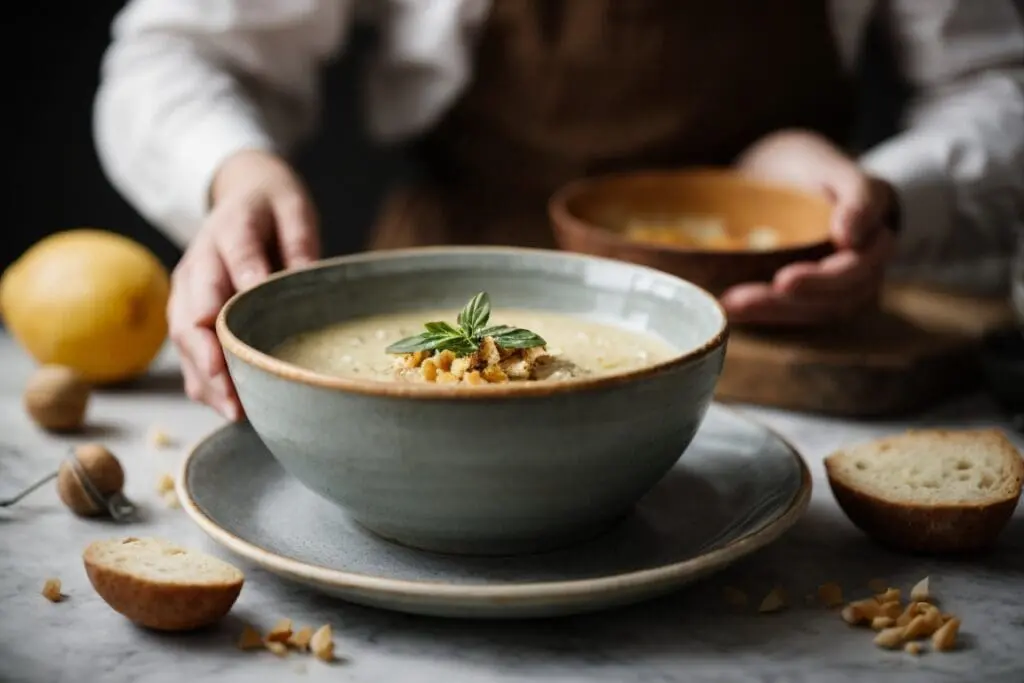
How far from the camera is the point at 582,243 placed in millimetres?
1372

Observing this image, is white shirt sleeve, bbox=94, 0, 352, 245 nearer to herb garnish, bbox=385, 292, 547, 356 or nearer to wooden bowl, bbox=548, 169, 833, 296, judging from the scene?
wooden bowl, bbox=548, 169, 833, 296

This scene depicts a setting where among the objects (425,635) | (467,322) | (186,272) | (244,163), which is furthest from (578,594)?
(244,163)

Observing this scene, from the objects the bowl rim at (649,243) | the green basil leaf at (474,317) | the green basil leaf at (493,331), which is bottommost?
the bowl rim at (649,243)

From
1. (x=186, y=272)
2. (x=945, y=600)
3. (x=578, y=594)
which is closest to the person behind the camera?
(x=578, y=594)

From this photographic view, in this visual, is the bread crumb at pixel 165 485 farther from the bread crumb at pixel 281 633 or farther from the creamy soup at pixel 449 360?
the bread crumb at pixel 281 633

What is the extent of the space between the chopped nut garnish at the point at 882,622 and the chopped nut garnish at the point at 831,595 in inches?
1.4

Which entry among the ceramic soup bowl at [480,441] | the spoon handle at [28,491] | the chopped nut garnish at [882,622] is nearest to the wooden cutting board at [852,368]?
the ceramic soup bowl at [480,441]

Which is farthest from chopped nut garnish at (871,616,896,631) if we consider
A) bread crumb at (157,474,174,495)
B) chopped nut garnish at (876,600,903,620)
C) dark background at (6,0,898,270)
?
dark background at (6,0,898,270)

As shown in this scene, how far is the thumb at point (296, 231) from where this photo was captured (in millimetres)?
1197

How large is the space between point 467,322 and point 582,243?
461 mm

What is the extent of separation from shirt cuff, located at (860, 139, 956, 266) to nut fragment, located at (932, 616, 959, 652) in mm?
893

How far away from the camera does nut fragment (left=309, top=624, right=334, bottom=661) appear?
81cm

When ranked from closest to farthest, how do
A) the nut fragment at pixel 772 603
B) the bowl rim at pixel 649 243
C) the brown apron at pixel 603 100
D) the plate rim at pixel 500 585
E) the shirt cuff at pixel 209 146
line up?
the plate rim at pixel 500 585
the nut fragment at pixel 772 603
the bowl rim at pixel 649 243
the shirt cuff at pixel 209 146
the brown apron at pixel 603 100

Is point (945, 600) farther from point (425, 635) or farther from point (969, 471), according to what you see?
point (425, 635)
